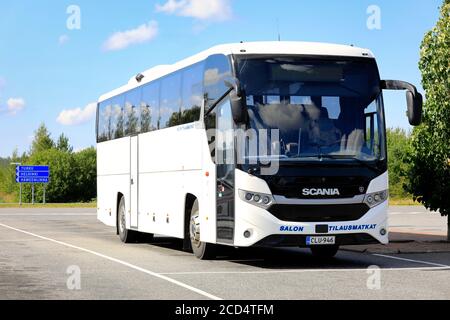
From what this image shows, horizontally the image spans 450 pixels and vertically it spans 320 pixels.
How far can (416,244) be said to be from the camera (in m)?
20.6

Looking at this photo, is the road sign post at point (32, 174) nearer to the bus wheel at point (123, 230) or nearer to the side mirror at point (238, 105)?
the bus wheel at point (123, 230)

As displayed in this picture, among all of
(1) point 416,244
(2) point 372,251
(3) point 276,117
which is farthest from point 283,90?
(1) point 416,244

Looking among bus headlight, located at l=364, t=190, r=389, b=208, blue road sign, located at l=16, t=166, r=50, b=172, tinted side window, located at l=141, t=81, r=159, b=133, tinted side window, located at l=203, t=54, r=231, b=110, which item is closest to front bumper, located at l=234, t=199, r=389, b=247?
bus headlight, located at l=364, t=190, r=389, b=208

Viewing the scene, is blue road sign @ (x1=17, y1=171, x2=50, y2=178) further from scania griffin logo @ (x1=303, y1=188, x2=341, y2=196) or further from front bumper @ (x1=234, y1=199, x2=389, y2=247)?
scania griffin logo @ (x1=303, y1=188, x2=341, y2=196)

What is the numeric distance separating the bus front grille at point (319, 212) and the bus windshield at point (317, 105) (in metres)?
0.78

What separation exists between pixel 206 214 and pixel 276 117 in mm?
2372

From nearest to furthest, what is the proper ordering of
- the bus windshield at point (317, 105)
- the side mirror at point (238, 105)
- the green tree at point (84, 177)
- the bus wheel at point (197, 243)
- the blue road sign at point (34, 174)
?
the side mirror at point (238, 105) < the bus windshield at point (317, 105) < the bus wheel at point (197, 243) < the blue road sign at point (34, 174) < the green tree at point (84, 177)

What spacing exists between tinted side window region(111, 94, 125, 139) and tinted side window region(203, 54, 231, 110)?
22.9ft

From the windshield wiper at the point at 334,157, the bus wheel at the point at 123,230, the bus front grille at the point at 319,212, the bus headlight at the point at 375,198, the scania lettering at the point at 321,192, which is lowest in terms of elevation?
the bus wheel at the point at 123,230

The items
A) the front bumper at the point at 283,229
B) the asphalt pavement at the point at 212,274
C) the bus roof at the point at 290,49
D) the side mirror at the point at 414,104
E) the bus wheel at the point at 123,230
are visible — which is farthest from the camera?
the bus wheel at the point at 123,230

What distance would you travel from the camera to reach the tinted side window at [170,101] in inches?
691

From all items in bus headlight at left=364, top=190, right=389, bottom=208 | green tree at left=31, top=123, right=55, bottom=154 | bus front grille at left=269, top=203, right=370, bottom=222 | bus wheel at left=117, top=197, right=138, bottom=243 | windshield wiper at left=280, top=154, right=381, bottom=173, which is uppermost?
green tree at left=31, top=123, right=55, bottom=154

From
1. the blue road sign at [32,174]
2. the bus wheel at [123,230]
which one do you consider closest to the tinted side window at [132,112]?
the bus wheel at [123,230]

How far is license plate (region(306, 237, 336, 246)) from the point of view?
14109 mm
